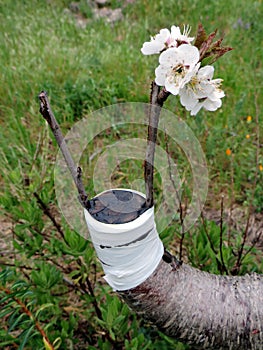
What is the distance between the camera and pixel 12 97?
2.58 meters

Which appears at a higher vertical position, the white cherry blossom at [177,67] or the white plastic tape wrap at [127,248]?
the white cherry blossom at [177,67]

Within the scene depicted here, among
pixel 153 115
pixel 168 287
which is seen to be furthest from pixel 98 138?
pixel 153 115

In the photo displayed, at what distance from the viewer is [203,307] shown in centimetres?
98

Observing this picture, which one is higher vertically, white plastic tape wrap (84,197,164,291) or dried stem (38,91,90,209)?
dried stem (38,91,90,209)

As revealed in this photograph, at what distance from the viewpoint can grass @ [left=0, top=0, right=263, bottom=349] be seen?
4.46ft

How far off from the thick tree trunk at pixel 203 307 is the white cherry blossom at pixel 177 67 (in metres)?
0.40

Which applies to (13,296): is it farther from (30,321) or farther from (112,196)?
(112,196)

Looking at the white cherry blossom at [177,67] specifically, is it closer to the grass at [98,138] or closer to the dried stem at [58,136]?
the dried stem at [58,136]

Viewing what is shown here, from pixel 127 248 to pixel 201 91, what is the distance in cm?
32

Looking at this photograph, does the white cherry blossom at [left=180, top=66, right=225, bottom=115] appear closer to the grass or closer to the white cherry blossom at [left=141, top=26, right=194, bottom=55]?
the white cherry blossom at [left=141, top=26, right=194, bottom=55]

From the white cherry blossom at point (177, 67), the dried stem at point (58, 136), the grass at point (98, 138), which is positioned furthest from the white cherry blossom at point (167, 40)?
the grass at point (98, 138)

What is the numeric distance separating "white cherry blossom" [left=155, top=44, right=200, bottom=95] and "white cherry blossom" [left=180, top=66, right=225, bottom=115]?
2cm

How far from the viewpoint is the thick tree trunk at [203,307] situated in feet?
3.10

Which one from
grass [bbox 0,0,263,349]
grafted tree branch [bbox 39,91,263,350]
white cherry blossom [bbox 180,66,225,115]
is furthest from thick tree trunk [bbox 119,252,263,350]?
white cherry blossom [bbox 180,66,225,115]
